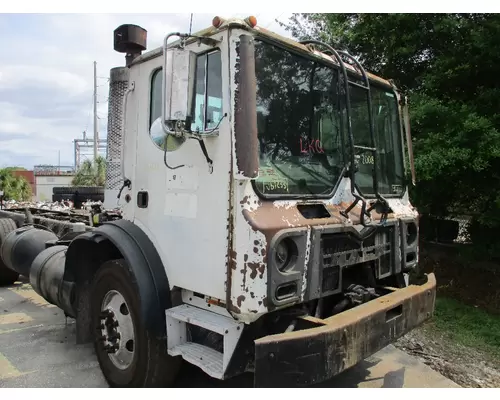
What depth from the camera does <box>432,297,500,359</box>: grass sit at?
4.95m

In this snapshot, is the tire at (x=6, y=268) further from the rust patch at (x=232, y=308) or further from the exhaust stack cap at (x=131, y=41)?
the rust patch at (x=232, y=308)

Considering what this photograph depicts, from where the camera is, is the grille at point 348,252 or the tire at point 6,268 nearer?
the grille at point 348,252

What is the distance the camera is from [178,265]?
3109 mm

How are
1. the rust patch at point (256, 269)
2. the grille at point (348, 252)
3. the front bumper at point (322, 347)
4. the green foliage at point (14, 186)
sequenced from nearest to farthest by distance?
the front bumper at point (322, 347)
the rust patch at point (256, 269)
the grille at point (348, 252)
the green foliage at point (14, 186)

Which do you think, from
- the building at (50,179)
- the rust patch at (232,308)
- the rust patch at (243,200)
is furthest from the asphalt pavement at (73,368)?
the building at (50,179)

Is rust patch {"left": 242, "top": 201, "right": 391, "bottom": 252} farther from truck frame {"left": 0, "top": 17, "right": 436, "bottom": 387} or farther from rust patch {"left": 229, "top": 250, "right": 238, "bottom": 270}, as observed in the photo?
rust patch {"left": 229, "top": 250, "right": 238, "bottom": 270}

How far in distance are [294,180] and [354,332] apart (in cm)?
102

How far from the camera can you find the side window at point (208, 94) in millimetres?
2826

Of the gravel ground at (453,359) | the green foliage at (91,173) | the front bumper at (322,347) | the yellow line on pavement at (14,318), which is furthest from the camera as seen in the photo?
the green foliage at (91,173)

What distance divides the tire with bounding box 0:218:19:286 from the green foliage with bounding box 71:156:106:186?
22.3 meters

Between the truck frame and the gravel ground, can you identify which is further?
the gravel ground

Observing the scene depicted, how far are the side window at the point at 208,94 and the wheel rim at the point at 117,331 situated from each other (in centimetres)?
149

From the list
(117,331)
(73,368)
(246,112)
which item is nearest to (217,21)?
(246,112)

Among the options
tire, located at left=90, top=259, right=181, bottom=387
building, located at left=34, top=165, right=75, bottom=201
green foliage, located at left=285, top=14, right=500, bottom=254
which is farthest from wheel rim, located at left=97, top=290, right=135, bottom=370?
building, located at left=34, top=165, right=75, bottom=201
